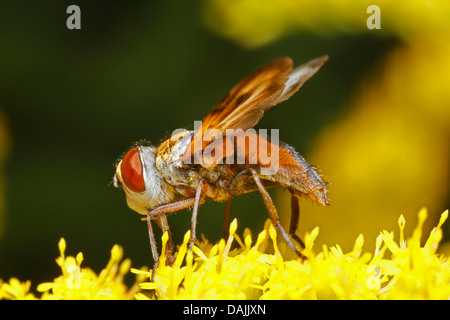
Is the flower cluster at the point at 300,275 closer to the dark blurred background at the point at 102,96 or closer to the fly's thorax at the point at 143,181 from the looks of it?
the fly's thorax at the point at 143,181

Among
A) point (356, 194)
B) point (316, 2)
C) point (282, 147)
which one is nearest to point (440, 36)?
point (316, 2)

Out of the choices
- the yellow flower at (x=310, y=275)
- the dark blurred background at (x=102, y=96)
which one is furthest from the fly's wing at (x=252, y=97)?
the dark blurred background at (x=102, y=96)

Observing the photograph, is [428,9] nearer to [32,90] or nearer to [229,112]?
[229,112]

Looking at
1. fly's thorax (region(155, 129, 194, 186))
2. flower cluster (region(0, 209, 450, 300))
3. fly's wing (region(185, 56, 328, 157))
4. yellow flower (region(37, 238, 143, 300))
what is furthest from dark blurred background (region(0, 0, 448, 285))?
fly's wing (region(185, 56, 328, 157))

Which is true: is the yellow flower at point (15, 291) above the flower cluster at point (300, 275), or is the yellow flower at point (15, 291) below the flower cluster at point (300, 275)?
below

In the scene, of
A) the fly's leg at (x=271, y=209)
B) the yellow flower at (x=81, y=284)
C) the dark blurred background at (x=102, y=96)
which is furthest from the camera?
the dark blurred background at (x=102, y=96)

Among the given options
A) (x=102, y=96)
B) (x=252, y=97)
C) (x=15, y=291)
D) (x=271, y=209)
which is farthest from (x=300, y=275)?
(x=102, y=96)
